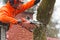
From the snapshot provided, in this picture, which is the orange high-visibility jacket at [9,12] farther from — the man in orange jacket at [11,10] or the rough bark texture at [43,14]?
the rough bark texture at [43,14]

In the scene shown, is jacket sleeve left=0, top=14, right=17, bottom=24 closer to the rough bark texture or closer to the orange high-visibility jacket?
the orange high-visibility jacket

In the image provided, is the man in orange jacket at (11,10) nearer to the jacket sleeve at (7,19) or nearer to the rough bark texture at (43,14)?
the jacket sleeve at (7,19)

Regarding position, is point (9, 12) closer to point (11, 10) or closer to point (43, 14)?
point (11, 10)

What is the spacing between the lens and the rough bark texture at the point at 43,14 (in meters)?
6.29

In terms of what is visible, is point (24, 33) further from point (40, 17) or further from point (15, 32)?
point (40, 17)

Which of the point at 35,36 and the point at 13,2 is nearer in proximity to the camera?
the point at 13,2

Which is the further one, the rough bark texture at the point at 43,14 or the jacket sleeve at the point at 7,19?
the rough bark texture at the point at 43,14

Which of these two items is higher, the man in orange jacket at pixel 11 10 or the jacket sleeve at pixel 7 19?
the man in orange jacket at pixel 11 10

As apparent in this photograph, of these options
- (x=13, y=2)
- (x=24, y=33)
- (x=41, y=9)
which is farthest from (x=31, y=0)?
(x=24, y=33)

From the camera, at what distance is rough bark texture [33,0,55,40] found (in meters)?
6.29

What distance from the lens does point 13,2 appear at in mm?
4598

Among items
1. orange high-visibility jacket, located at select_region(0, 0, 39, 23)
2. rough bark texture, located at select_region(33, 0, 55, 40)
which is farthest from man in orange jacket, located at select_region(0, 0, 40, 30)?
rough bark texture, located at select_region(33, 0, 55, 40)

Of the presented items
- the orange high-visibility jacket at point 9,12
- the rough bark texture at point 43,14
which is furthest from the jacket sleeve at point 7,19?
the rough bark texture at point 43,14

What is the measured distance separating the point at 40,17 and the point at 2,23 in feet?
6.12
